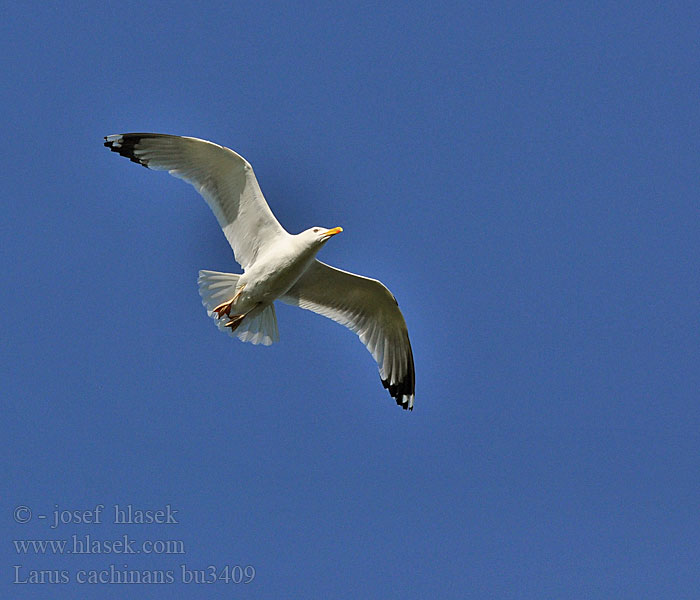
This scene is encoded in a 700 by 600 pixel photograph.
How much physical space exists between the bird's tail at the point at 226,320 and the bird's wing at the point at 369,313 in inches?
21.9

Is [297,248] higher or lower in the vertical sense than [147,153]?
lower

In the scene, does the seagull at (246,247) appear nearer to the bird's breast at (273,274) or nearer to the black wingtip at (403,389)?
the bird's breast at (273,274)

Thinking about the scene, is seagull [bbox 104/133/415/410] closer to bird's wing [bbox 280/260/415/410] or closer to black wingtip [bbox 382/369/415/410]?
bird's wing [bbox 280/260/415/410]

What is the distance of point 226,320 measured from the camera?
35.8ft

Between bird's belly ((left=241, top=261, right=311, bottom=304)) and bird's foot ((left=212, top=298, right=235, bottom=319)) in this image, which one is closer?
bird's belly ((left=241, top=261, right=311, bottom=304))

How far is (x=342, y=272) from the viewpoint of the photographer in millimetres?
11055

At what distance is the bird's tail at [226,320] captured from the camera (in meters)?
10.7

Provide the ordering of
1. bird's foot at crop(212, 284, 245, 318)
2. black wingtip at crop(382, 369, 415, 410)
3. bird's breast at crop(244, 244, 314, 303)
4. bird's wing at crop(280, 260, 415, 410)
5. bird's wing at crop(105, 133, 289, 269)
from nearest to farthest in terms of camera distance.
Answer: bird's breast at crop(244, 244, 314, 303)
bird's wing at crop(105, 133, 289, 269)
bird's foot at crop(212, 284, 245, 318)
bird's wing at crop(280, 260, 415, 410)
black wingtip at crop(382, 369, 415, 410)

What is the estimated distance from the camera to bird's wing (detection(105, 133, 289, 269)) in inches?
411

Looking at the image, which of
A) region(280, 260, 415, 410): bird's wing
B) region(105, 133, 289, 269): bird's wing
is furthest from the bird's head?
region(280, 260, 415, 410): bird's wing

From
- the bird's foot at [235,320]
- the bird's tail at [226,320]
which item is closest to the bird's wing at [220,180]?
the bird's tail at [226,320]

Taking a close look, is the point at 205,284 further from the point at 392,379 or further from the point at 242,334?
the point at 392,379

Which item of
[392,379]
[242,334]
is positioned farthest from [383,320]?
[242,334]

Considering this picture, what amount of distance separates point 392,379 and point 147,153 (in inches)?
144
